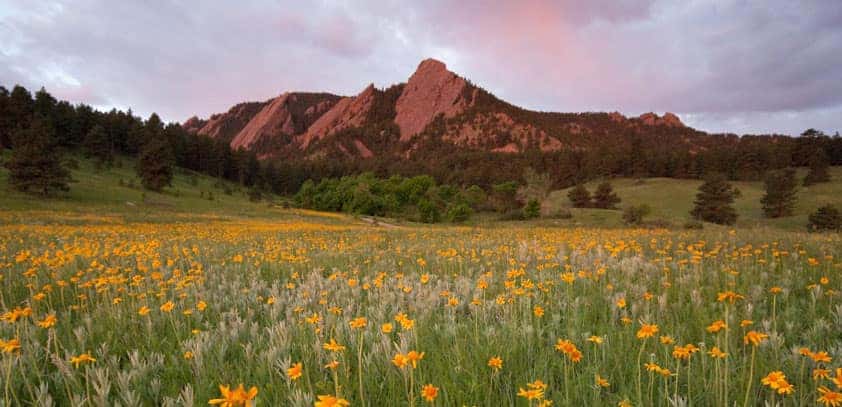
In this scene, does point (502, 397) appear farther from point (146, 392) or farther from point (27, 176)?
point (27, 176)

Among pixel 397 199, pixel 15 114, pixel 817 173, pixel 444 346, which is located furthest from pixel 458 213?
pixel 15 114

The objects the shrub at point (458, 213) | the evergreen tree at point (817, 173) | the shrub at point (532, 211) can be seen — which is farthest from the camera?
the evergreen tree at point (817, 173)

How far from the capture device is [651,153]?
4651 inches

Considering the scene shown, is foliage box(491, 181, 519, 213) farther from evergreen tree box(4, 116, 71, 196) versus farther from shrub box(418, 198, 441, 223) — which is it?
evergreen tree box(4, 116, 71, 196)

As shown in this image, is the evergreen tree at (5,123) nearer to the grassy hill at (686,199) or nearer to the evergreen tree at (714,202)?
the grassy hill at (686,199)

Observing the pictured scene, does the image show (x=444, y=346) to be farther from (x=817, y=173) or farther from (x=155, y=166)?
(x=817, y=173)

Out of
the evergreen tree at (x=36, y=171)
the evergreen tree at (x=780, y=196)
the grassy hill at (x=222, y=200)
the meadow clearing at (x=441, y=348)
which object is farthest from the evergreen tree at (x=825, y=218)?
the evergreen tree at (x=36, y=171)

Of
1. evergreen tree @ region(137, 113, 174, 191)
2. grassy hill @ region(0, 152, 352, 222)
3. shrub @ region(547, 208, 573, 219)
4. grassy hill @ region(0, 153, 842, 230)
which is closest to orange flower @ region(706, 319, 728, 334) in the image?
grassy hill @ region(0, 152, 352, 222)

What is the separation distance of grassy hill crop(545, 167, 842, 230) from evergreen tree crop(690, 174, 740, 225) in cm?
192

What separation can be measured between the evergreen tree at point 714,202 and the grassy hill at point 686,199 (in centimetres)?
192

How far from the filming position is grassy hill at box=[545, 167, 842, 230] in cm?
5516

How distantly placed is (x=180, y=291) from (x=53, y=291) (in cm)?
191

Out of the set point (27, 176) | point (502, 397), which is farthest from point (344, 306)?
point (27, 176)

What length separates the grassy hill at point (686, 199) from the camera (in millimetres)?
55156
